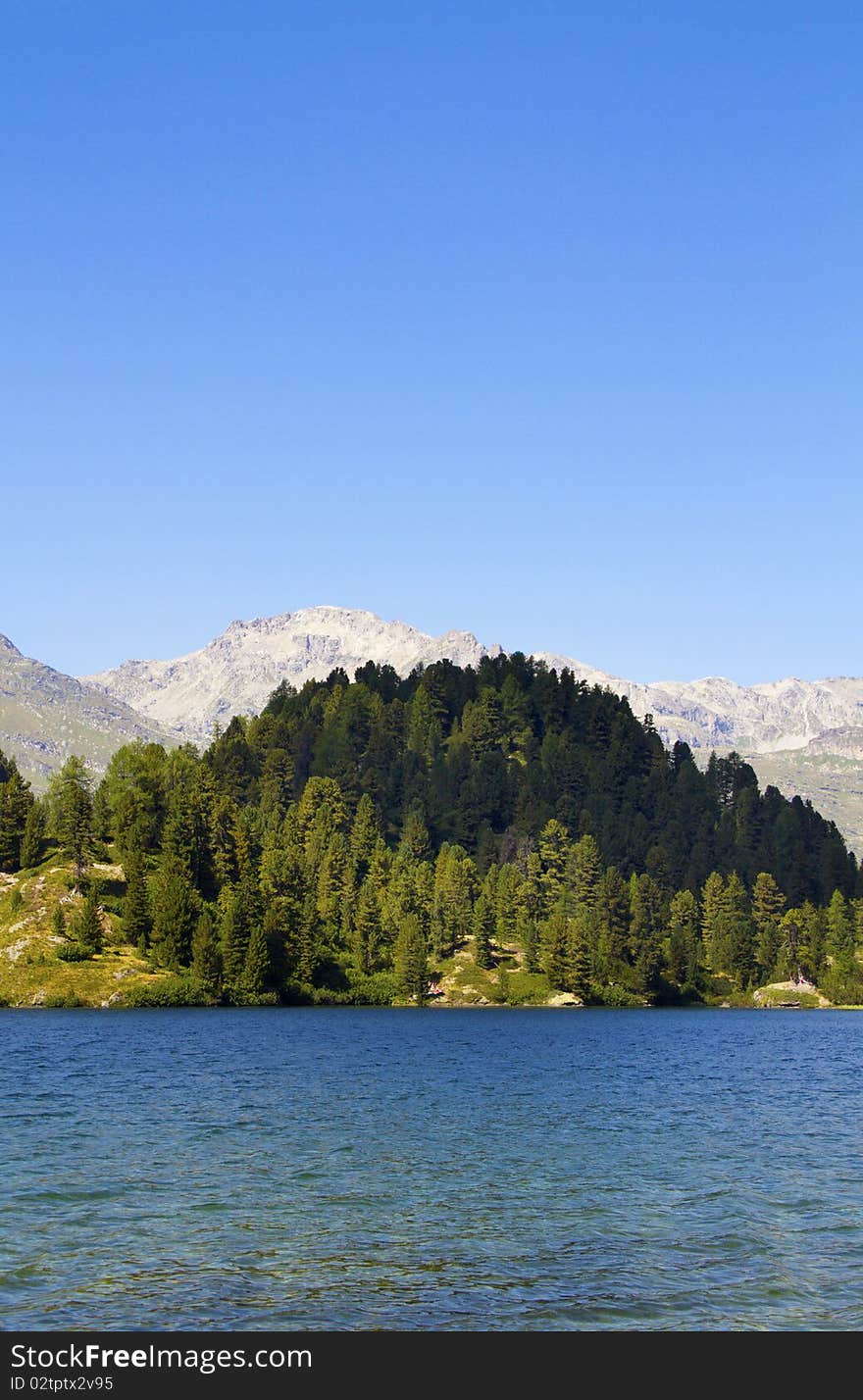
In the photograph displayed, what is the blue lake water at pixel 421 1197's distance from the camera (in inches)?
1492

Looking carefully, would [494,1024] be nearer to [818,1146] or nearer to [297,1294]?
[818,1146]

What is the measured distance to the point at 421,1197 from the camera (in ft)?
176

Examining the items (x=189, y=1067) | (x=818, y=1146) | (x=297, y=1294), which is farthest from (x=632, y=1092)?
(x=297, y=1294)

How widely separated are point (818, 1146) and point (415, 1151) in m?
21.9

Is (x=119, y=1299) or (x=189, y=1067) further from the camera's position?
(x=189, y=1067)

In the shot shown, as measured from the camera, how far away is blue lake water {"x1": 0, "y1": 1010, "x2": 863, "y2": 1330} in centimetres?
3791

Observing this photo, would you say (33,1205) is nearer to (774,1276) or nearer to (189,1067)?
(774,1276)

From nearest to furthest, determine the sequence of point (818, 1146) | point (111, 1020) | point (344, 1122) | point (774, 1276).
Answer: point (774, 1276), point (818, 1146), point (344, 1122), point (111, 1020)

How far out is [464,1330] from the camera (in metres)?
34.8

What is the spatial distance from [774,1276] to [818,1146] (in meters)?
31.2
